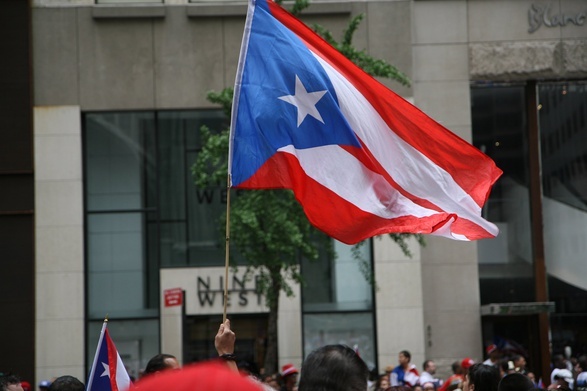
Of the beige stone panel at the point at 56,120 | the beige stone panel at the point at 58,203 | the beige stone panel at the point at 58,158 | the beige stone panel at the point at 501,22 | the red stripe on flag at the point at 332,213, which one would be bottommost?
the red stripe on flag at the point at 332,213

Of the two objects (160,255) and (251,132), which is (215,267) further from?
(251,132)

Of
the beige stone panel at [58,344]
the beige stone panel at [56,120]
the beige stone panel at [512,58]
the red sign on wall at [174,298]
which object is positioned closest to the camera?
the red sign on wall at [174,298]

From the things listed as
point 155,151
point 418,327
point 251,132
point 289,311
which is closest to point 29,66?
point 155,151

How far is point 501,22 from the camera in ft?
79.7

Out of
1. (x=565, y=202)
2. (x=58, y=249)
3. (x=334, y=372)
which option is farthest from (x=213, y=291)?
(x=334, y=372)

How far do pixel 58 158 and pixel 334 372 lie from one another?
20.3 metres

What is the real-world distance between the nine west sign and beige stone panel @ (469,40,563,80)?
21.8 feet

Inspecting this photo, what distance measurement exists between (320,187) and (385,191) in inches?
20.3

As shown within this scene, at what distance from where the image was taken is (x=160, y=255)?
2380 centimetres

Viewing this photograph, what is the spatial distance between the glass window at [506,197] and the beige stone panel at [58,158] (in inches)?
338

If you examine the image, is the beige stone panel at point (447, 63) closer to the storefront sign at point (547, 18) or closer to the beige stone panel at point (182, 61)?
the storefront sign at point (547, 18)

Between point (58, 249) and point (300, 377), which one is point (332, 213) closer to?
point (300, 377)

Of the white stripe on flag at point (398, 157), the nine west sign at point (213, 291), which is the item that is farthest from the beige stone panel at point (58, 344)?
the white stripe on flag at point (398, 157)

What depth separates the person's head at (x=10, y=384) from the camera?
847cm
